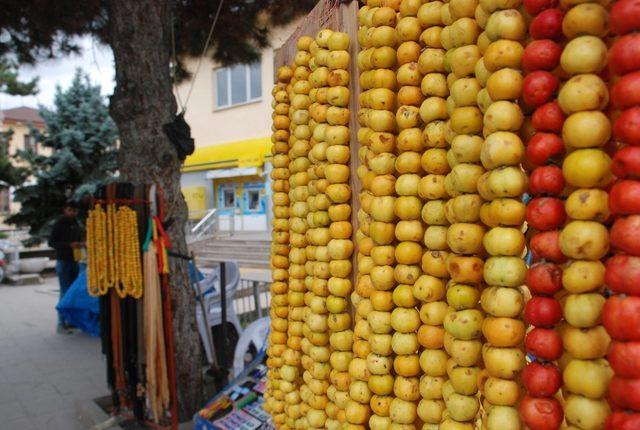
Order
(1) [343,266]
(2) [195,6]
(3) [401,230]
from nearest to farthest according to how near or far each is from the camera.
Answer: (3) [401,230]
(1) [343,266]
(2) [195,6]

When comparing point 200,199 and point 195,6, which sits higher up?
point 195,6

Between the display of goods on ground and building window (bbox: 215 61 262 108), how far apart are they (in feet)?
52.9

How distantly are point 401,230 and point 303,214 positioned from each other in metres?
0.70

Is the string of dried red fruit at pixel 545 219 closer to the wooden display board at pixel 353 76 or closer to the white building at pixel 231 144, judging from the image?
the wooden display board at pixel 353 76

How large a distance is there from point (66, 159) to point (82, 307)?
696 cm

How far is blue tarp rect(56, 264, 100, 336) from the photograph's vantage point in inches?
A: 225

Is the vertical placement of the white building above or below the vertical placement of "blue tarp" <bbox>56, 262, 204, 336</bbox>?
above

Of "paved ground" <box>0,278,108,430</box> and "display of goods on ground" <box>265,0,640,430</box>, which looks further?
"paved ground" <box>0,278,108,430</box>

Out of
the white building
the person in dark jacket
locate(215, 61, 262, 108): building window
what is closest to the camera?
the person in dark jacket

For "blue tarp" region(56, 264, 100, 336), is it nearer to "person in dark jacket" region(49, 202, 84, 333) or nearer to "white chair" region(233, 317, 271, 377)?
"person in dark jacket" region(49, 202, 84, 333)

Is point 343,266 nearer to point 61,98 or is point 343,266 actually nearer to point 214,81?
point 61,98

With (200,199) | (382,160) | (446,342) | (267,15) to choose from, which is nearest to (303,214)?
(382,160)

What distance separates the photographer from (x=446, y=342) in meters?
1.27

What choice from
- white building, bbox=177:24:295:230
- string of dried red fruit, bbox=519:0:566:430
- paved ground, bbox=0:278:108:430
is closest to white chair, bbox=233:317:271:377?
paved ground, bbox=0:278:108:430
